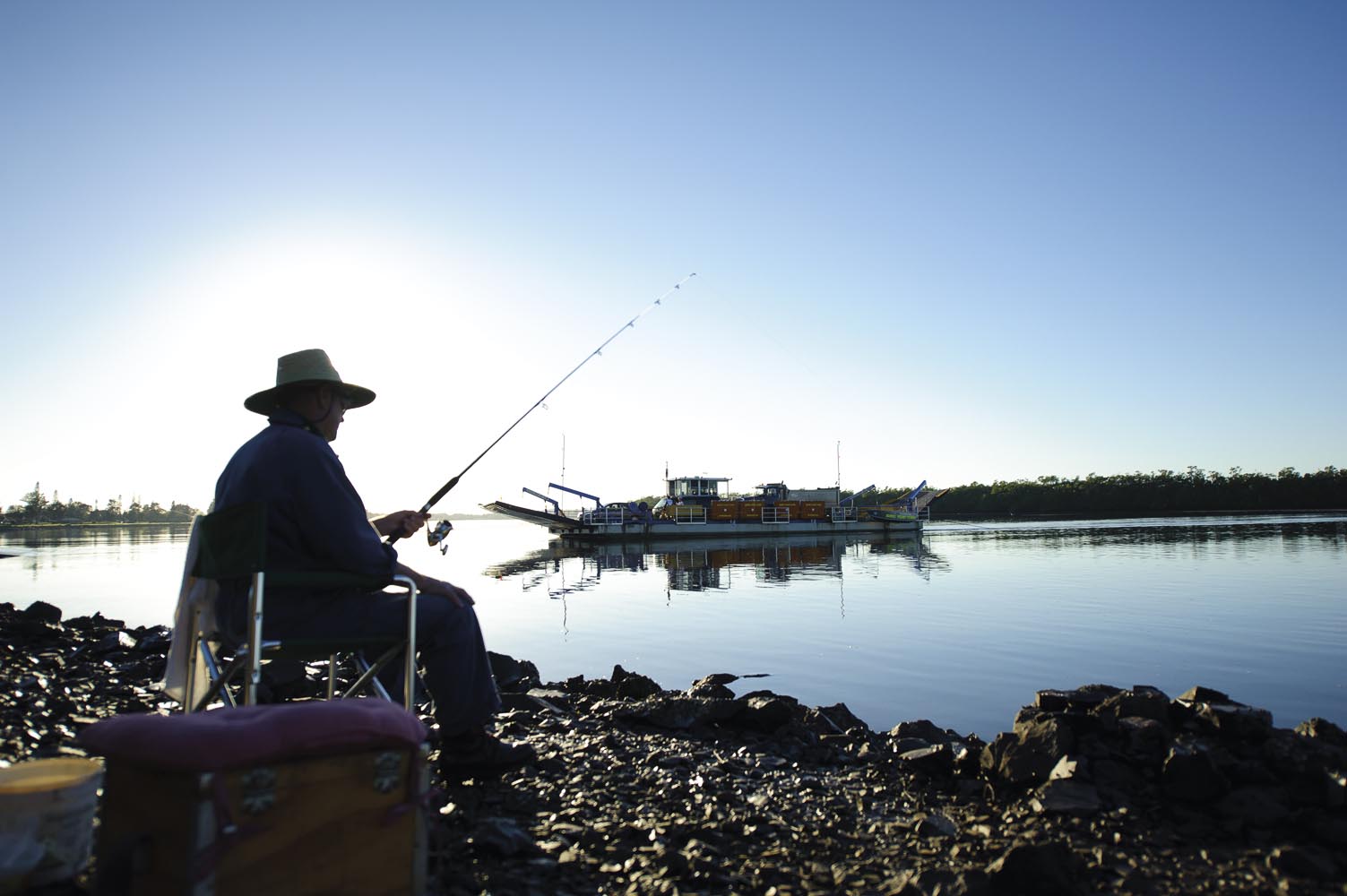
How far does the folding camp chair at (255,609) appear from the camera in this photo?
264 centimetres

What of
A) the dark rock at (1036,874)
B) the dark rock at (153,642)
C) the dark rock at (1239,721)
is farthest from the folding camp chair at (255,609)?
the dark rock at (153,642)

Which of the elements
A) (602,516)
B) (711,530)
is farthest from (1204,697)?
(711,530)

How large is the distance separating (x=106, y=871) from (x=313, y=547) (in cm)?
142

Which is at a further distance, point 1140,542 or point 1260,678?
point 1140,542

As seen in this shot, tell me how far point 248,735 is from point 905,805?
2630 millimetres

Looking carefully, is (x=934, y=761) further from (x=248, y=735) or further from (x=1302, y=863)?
(x=248, y=735)

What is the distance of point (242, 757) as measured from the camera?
63.2 inches

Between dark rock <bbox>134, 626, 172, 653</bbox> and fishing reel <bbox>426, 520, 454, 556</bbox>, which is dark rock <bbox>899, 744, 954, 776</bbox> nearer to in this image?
fishing reel <bbox>426, 520, 454, 556</bbox>

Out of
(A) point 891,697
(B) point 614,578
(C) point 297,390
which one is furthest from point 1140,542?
(C) point 297,390

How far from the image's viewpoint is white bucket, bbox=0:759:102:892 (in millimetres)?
1862

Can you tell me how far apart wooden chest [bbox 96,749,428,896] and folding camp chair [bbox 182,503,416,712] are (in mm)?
928

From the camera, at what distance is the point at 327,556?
2.94 meters

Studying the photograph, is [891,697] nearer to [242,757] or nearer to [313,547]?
[313,547]

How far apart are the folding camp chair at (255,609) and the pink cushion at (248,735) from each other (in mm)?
854
